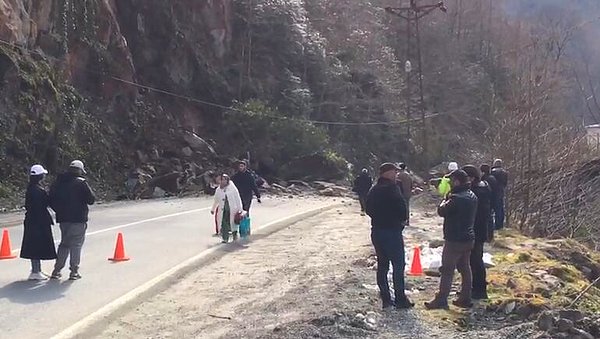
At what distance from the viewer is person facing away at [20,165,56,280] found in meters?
10.8

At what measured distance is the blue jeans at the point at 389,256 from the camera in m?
9.27

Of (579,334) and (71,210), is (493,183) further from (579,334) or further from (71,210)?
(71,210)

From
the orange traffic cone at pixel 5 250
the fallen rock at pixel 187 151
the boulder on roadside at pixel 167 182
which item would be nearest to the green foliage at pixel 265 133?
the fallen rock at pixel 187 151

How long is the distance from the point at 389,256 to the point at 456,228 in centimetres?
87

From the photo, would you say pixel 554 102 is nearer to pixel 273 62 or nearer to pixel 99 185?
pixel 99 185

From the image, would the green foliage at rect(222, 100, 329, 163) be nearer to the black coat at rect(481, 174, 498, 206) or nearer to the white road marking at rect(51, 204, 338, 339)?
the black coat at rect(481, 174, 498, 206)

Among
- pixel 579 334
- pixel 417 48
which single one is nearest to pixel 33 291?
pixel 579 334

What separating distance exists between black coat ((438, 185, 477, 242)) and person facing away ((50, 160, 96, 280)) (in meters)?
4.96

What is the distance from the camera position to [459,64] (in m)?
72.6

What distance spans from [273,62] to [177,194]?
68.4 feet

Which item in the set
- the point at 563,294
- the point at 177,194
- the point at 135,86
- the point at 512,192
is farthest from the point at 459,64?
the point at 563,294

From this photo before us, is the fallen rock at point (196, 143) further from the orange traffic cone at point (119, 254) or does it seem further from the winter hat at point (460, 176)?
the winter hat at point (460, 176)

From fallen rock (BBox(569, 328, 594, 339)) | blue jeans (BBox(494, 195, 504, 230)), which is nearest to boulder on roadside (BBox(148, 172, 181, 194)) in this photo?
blue jeans (BBox(494, 195, 504, 230))

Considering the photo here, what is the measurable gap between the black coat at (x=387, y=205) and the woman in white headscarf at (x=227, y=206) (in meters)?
7.03
